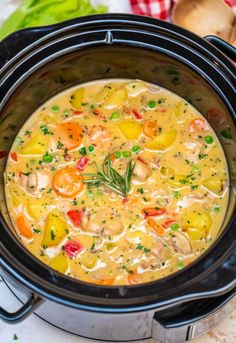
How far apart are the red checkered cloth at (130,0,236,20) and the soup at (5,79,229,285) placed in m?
0.44

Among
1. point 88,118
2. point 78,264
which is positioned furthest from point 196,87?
point 78,264

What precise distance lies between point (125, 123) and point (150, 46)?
29cm

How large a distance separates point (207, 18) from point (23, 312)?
1.47 m

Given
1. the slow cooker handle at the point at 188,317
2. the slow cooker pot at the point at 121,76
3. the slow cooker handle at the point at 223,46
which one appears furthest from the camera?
the slow cooker handle at the point at 223,46

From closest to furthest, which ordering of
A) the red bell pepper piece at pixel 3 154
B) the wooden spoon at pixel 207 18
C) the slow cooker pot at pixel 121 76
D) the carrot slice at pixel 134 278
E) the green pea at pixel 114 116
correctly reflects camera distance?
the slow cooker pot at pixel 121 76
the carrot slice at pixel 134 278
the red bell pepper piece at pixel 3 154
the green pea at pixel 114 116
the wooden spoon at pixel 207 18

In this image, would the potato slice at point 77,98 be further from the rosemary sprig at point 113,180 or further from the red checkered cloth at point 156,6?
the red checkered cloth at point 156,6

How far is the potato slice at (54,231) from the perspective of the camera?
6.40ft

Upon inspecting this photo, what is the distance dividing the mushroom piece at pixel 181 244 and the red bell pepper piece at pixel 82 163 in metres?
0.39

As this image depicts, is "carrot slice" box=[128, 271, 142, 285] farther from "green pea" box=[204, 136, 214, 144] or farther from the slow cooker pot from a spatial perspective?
"green pea" box=[204, 136, 214, 144]

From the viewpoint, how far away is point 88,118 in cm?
220

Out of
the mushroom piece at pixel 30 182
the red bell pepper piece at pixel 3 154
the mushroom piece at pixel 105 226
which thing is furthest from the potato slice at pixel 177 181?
the red bell pepper piece at pixel 3 154

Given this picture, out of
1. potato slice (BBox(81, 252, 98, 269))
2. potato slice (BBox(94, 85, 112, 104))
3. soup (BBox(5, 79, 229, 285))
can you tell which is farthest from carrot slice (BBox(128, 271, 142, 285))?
potato slice (BBox(94, 85, 112, 104))

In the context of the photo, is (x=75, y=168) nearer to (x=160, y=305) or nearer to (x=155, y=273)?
(x=155, y=273)

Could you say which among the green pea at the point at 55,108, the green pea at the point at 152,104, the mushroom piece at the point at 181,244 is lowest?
the mushroom piece at the point at 181,244
